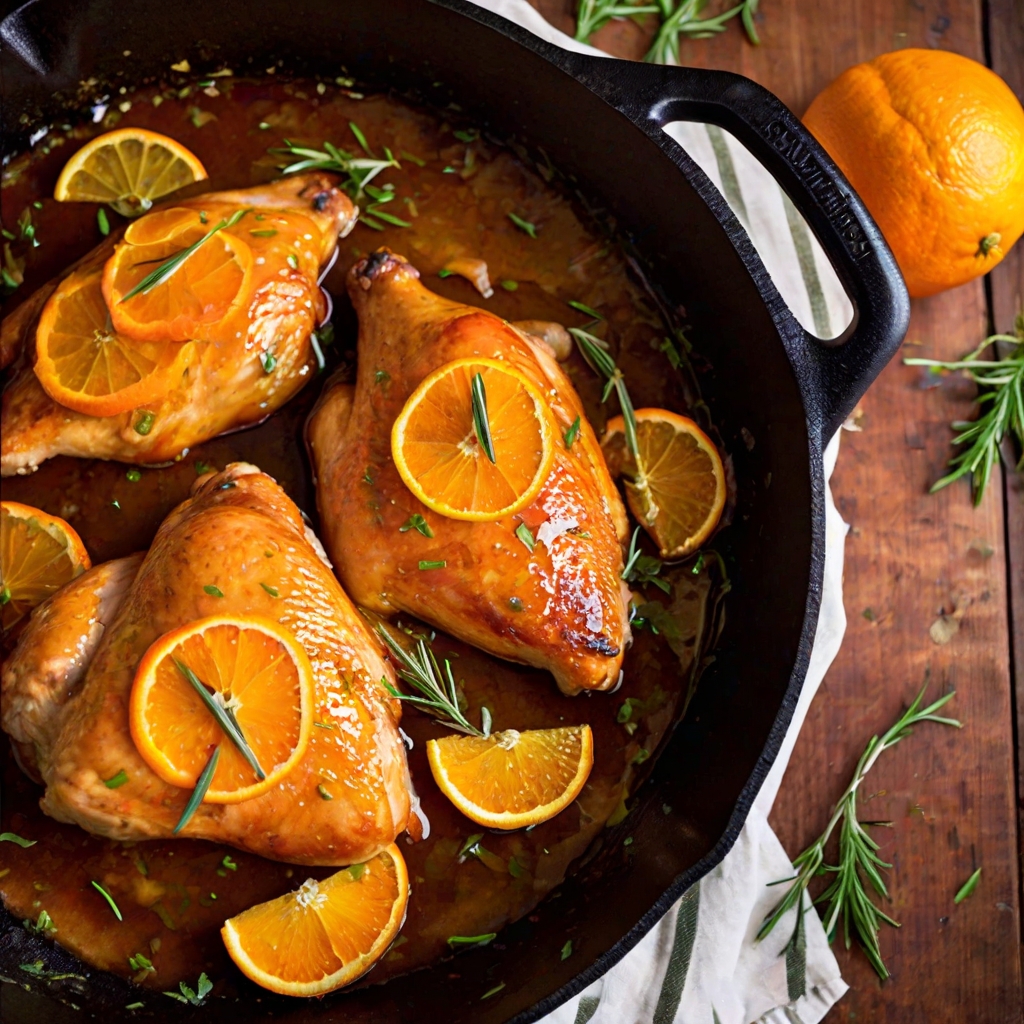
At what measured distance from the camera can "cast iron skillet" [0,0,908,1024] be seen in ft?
7.50

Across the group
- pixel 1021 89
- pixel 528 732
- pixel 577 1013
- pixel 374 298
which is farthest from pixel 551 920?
pixel 1021 89

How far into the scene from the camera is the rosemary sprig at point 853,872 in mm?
2754

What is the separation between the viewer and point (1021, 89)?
314 centimetres

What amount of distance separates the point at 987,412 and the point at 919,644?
72 cm

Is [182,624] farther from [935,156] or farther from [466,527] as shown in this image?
[935,156]

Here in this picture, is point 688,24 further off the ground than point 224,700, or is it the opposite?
point 688,24

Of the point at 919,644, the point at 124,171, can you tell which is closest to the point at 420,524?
the point at 124,171

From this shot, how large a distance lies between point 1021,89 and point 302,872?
3083 millimetres

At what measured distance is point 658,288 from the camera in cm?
279

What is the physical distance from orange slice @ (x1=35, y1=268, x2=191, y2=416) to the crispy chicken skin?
4 centimetres

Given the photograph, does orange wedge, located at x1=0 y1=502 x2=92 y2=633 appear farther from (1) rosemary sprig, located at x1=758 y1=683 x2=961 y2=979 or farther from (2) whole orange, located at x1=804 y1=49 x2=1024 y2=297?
(2) whole orange, located at x1=804 y1=49 x2=1024 y2=297

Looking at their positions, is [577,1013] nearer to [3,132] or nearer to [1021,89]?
[3,132]

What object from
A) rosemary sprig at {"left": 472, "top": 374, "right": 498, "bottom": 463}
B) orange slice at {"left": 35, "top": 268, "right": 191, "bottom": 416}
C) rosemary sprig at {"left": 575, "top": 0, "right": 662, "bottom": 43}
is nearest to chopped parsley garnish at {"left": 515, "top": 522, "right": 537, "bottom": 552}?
rosemary sprig at {"left": 472, "top": 374, "right": 498, "bottom": 463}

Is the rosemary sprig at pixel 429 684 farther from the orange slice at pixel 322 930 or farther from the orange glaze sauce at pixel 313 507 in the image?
the orange slice at pixel 322 930
